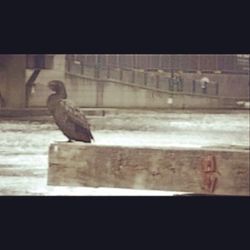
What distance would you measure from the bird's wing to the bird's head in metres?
0.05

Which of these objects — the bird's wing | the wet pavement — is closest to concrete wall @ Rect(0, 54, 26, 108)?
the wet pavement

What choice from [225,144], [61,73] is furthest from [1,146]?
[225,144]

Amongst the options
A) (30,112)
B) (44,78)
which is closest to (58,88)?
(44,78)

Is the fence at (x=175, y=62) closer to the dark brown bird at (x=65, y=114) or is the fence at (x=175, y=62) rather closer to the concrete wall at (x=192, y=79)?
the concrete wall at (x=192, y=79)

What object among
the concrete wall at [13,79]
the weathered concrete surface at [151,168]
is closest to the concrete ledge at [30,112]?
the concrete wall at [13,79]

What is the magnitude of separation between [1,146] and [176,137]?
1049 millimetres

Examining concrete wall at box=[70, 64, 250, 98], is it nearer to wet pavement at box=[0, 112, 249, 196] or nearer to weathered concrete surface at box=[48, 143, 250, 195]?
wet pavement at box=[0, 112, 249, 196]

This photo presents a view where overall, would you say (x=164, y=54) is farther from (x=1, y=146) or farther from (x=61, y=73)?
(x=1, y=146)

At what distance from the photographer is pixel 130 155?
4.11 m

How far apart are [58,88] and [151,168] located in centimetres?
73

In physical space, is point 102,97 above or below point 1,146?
above

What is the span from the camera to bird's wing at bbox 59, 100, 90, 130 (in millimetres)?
4176

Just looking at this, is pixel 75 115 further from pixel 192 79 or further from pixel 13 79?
pixel 192 79

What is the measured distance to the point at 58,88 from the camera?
4180 millimetres
